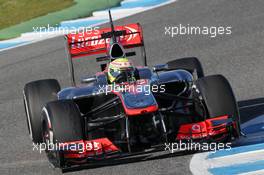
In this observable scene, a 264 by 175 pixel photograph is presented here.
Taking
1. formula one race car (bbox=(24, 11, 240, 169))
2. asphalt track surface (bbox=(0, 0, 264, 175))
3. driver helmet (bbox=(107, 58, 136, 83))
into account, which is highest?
driver helmet (bbox=(107, 58, 136, 83))

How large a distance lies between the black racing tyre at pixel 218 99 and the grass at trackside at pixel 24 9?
11.9 metres

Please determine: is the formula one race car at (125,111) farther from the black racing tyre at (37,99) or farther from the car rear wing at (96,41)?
the car rear wing at (96,41)

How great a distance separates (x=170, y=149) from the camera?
8.31 m

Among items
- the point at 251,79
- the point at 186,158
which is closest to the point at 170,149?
the point at 186,158

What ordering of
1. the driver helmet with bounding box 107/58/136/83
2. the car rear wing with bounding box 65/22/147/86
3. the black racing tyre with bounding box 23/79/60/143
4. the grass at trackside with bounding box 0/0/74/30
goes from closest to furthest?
the driver helmet with bounding box 107/58/136/83 < the black racing tyre with bounding box 23/79/60/143 < the car rear wing with bounding box 65/22/147/86 < the grass at trackside with bounding box 0/0/74/30

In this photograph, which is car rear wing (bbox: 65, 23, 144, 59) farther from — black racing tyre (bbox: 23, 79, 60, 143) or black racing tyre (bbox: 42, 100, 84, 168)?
black racing tyre (bbox: 42, 100, 84, 168)

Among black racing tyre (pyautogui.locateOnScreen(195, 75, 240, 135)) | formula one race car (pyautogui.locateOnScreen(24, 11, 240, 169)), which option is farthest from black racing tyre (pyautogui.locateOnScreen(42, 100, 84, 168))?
black racing tyre (pyautogui.locateOnScreen(195, 75, 240, 135))

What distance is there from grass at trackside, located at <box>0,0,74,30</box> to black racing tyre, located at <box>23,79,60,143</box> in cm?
1046

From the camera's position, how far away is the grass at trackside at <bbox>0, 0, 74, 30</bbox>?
20.4 m

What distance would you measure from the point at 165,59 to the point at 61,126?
21.5 feet

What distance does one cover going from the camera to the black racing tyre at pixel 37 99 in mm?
9523

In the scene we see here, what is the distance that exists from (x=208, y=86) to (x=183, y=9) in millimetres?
10258

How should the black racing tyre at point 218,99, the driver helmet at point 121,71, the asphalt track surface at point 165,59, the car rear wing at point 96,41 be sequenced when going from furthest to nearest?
the car rear wing at point 96,41 < the driver helmet at point 121,71 < the asphalt track surface at point 165,59 < the black racing tyre at point 218,99

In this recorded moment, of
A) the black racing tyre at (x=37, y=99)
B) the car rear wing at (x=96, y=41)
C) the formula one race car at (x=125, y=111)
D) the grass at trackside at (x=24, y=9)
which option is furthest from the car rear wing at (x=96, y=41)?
the grass at trackside at (x=24, y=9)
